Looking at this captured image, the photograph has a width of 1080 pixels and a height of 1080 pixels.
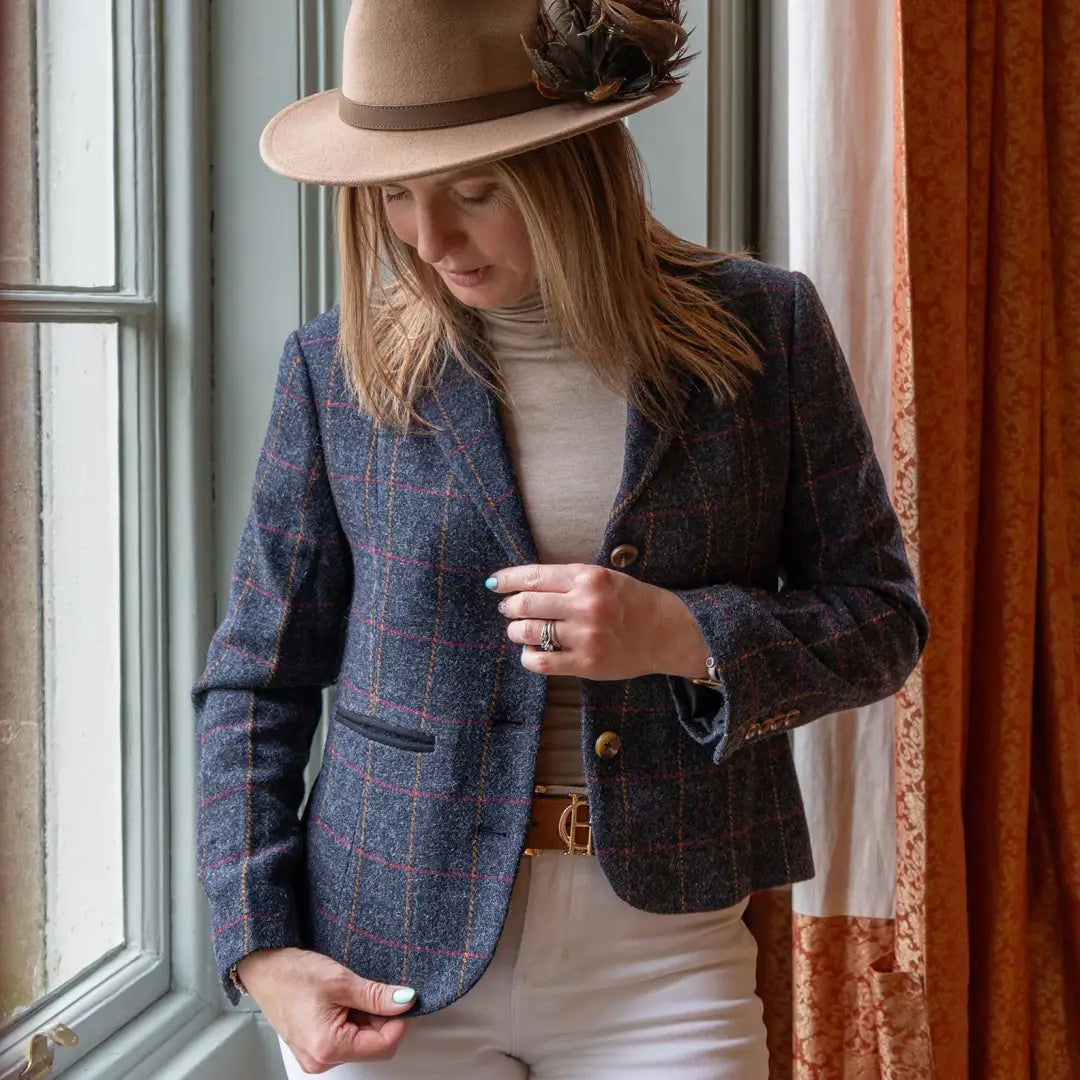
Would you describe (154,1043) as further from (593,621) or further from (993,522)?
(993,522)

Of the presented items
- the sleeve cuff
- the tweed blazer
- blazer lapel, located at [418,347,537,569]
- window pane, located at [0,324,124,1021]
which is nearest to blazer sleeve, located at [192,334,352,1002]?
the tweed blazer

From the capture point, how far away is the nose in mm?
1109

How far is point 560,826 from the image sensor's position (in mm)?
1189

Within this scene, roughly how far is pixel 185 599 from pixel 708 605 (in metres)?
0.78

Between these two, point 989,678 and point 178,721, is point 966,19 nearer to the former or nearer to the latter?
point 989,678

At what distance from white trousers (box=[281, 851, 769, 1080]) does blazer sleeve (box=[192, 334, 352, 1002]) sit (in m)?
0.19

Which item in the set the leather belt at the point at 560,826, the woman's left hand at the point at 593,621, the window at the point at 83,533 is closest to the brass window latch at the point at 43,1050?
the window at the point at 83,533

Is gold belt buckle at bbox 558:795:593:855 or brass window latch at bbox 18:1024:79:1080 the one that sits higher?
gold belt buckle at bbox 558:795:593:855

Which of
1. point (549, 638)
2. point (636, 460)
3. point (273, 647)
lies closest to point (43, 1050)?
point (273, 647)

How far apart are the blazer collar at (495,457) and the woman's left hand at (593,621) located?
7cm

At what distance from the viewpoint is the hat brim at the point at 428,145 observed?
3.43 feet

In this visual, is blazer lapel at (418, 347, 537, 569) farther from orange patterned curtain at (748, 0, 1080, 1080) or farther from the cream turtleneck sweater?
orange patterned curtain at (748, 0, 1080, 1080)

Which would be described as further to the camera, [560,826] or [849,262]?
[849,262]

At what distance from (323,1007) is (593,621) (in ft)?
1.41
